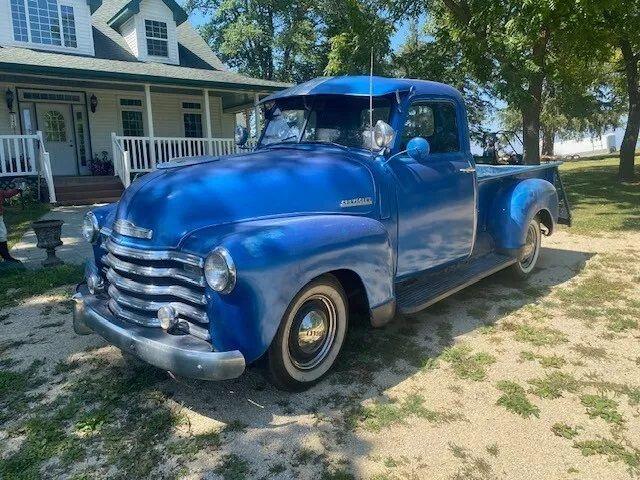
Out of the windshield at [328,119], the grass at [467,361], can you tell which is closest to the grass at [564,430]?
the grass at [467,361]

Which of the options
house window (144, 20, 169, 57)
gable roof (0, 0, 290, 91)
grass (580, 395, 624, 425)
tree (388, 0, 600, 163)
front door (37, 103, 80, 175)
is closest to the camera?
grass (580, 395, 624, 425)

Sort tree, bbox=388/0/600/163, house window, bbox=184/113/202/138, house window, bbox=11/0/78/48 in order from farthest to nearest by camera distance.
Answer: house window, bbox=184/113/202/138
house window, bbox=11/0/78/48
tree, bbox=388/0/600/163

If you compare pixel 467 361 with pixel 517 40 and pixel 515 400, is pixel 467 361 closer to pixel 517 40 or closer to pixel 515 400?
pixel 515 400

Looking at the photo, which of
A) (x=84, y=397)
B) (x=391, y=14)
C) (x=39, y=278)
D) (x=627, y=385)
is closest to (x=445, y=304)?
(x=627, y=385)

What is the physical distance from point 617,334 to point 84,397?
4.29 meters

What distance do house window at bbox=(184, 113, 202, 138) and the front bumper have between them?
1675 cm

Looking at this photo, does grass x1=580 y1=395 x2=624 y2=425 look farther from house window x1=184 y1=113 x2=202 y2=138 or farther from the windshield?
house window x1=184 y1=113 x2=202 y2=138

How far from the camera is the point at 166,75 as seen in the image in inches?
597

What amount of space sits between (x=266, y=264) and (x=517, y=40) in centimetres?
1089

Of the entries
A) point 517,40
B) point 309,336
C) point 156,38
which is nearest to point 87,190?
point 156,38

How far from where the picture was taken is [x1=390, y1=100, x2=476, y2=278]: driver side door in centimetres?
426

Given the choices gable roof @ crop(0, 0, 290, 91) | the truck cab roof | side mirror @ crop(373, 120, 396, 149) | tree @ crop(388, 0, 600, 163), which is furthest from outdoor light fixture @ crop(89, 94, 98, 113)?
side mirror @ crop(373, 120, 396, 149)

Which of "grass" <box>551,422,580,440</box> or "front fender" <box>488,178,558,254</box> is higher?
"front fender" <box>488,178,558,254</box>

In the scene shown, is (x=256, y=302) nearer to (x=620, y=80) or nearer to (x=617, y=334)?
(x=617, y=334)
